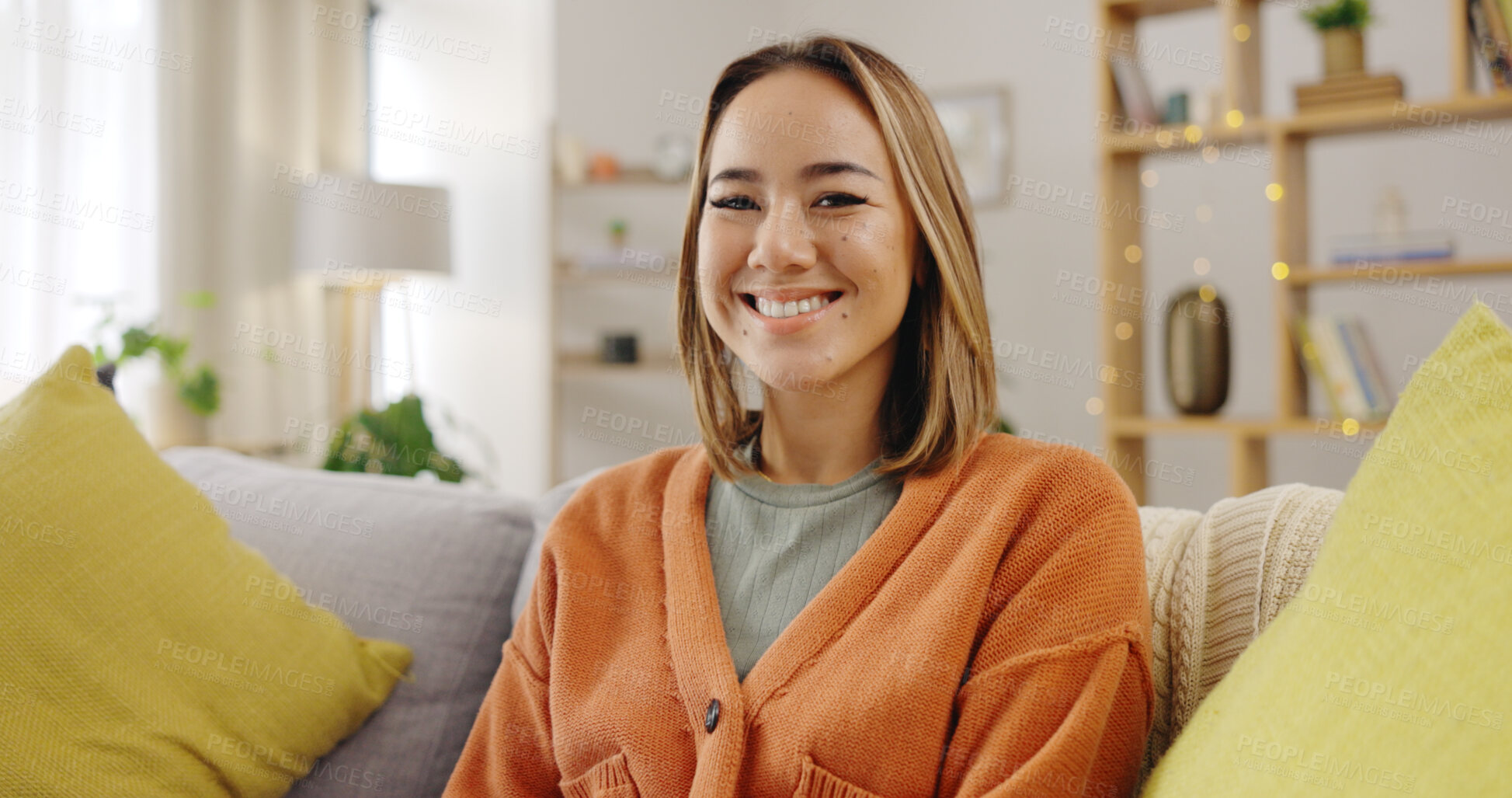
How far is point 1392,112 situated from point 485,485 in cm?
311

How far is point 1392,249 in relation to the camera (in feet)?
9.41

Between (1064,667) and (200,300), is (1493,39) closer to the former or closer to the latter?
(1064,667)

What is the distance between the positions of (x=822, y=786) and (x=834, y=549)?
0.25 m

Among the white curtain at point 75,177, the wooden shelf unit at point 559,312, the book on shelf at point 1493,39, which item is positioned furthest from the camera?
the wooden shelf unit at point 559,312

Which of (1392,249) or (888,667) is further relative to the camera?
(1392,249)

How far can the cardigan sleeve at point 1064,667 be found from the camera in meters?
0.88

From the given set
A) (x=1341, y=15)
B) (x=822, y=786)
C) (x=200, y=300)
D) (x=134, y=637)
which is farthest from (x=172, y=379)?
(x=1341, y=15)

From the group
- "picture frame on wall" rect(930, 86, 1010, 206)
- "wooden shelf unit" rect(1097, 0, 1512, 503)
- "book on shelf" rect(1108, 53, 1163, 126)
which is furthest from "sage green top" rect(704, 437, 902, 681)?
"picture frame on wall" rect(930, 86, 1010, 206)

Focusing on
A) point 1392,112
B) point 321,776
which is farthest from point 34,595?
point 1392,112

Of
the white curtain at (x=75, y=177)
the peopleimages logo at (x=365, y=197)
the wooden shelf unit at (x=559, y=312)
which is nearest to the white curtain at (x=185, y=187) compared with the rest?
the white curtain at (x=75, y=177)

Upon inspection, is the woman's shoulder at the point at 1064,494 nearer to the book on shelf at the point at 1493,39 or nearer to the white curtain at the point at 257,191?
the book on shelf at the point at 1493,39

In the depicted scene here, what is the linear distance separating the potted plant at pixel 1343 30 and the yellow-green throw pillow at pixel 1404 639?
7.85 ft

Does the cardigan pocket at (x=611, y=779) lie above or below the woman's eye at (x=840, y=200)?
below

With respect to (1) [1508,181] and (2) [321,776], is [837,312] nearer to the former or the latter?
(2) [321,776]
